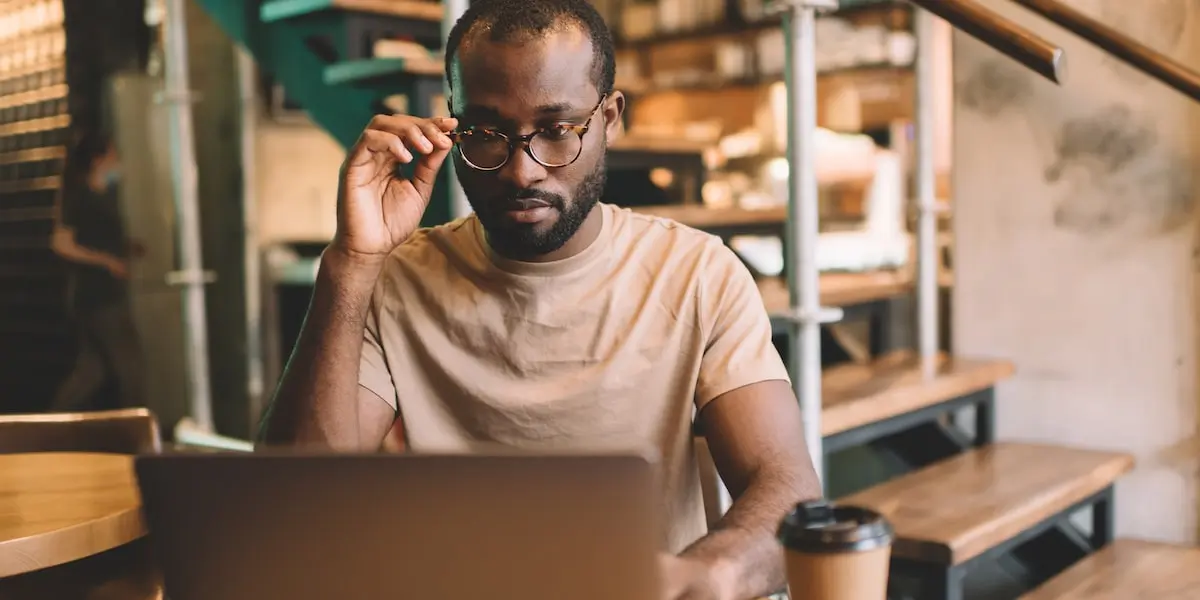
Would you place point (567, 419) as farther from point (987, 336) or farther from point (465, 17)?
point (987, 336)

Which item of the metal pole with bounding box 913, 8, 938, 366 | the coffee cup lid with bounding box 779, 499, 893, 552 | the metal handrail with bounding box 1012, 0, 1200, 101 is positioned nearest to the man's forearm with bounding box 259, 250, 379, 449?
the coffee cup lid with bounding box 779, 499, 893, 552

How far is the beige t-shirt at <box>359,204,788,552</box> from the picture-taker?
143 centimetres

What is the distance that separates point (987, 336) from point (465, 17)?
1.68 metres

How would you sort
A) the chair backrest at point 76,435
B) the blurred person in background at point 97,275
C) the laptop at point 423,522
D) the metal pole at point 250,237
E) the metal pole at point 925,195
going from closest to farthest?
the laptop at point 423,522
the chair backrest at point 76,435
the metal pole at point 925,195
the blurred person in background at point 97,275
the metal pole at point 250,237

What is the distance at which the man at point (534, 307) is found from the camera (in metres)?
1.34

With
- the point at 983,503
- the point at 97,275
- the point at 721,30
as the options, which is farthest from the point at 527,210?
the point at 721,30

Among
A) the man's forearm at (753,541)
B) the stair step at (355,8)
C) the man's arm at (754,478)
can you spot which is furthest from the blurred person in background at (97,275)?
the man's forearm at (753,541)

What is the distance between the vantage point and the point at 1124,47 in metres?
2.06

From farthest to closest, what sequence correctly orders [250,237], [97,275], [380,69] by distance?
[250,237] < [97,275] < [380,69]

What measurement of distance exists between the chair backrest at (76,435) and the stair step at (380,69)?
835 millimetres

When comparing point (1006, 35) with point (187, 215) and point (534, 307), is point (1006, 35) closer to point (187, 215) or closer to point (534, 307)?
point (534, 307)

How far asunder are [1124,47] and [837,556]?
169cm

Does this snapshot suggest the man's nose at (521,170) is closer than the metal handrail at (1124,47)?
Yes

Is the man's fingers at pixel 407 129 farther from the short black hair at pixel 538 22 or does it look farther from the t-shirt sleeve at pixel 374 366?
the t-shirt sleeve at pixel 374 366
